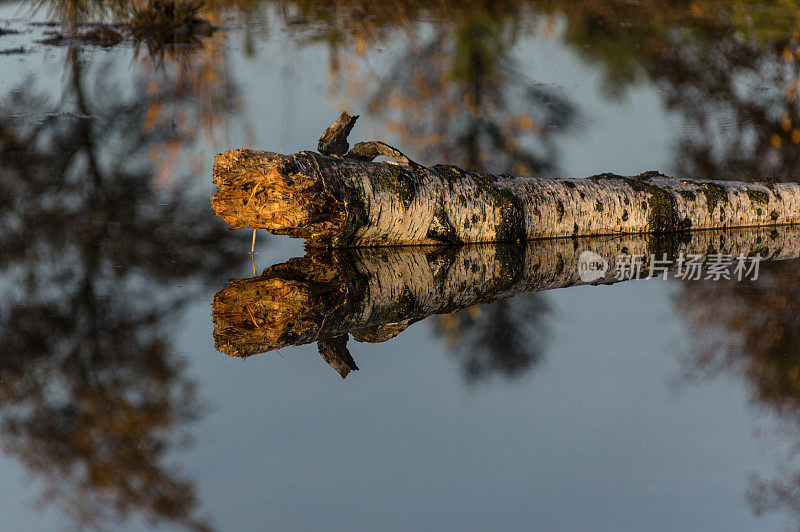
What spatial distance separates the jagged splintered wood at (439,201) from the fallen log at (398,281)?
0.12 metres

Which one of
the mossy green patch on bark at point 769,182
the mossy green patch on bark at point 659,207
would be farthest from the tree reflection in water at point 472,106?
the mossy green patch on bark at point 769,182

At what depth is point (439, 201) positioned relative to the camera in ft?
19.1

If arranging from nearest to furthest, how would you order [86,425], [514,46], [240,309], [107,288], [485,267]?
[86,425] → [240,309] → [107,288] → [485,267] → [514,46]

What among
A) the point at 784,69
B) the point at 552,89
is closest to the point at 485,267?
the point at 552,89

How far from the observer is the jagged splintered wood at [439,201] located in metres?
5.34

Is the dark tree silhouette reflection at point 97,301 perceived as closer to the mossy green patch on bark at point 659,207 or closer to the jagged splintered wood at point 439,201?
the jagged splintered wood at point 439,201

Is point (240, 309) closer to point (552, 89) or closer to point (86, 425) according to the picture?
point (86, 425)

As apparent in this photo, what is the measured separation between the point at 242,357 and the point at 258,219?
1.79m

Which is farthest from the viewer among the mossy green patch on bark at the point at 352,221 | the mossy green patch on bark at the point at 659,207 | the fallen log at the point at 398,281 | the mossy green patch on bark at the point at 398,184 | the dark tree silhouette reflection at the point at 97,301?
the mossy green patch on bark at the point at 659,207

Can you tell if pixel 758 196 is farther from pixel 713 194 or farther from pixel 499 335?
pixel 499 335

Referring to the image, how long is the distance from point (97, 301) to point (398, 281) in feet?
5.14

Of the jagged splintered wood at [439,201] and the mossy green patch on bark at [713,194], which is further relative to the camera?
the mossy green patch on bark at [713,194]

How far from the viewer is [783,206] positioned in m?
7.07

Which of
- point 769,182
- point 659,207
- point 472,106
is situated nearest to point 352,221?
point 659,207
